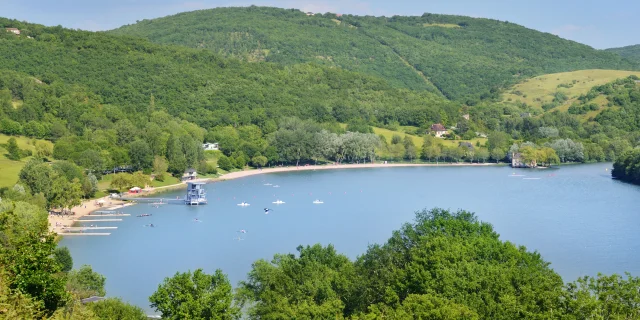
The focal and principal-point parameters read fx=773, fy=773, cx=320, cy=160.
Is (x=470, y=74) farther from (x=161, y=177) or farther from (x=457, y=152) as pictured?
(x=161, y=177)

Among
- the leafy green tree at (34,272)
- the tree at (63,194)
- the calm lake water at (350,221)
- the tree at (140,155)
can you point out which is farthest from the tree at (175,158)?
the leafy green tree at (34,272)

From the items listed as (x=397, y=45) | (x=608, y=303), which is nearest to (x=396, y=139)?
(x=608, y=303)

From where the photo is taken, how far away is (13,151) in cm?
4891

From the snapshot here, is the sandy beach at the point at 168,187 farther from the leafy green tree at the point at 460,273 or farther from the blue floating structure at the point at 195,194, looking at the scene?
the leafy green tree at the point at 460,273

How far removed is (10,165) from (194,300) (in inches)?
1337

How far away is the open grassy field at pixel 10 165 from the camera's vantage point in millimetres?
41750

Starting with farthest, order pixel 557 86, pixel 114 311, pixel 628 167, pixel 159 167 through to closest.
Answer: pixel 557 86, pixel 628 167, pixel 159 167, pixel 114 311

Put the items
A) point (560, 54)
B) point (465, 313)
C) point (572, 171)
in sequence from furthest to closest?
1. point (560, 54)
2. point (572, 171)
3. point (465, 313)

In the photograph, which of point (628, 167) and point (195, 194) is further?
point (628, 167)

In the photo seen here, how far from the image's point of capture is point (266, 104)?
3248 inches

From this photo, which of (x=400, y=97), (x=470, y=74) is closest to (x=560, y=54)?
(x=470, y=74)

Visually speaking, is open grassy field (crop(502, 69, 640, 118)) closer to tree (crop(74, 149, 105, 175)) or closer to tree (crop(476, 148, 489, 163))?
tree (crop(476, 148, 489, 163))

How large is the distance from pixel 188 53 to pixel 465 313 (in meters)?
84.9

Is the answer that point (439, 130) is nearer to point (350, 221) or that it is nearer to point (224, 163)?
point (224, 163)
